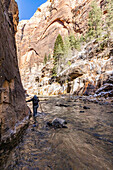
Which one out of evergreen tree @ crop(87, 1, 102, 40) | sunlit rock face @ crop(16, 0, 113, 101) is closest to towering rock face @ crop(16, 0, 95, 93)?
sunlit rock face @ crop(16, 0, 113, 101)

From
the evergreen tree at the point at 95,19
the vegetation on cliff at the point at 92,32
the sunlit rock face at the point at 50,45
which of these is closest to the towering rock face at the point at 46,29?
the sunlit rock face at the point at 50,45

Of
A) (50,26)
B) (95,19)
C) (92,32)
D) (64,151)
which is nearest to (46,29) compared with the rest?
(50,26)

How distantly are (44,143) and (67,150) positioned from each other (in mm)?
940

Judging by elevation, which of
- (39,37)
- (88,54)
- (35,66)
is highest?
(39,37)

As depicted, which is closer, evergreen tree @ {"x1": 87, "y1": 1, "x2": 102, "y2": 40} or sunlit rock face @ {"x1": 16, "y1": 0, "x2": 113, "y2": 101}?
sunlit rock face @ {"x1": 16, "y1": 0, "x2": 113, "y2": 101}

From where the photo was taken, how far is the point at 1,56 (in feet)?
9.74

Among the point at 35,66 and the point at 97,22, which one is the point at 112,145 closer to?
the point at 97,22

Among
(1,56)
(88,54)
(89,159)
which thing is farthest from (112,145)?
(88,54)

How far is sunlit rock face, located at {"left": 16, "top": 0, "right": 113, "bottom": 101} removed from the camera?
1159 inches

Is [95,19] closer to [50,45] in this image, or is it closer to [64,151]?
[50,45]

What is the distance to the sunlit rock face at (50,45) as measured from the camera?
29.4 m

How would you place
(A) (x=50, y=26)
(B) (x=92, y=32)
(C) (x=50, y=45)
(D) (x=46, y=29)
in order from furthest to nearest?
1. (D) (x=46, y=29)
2. (A) (x=50, y=26)
3. (C) (x=50, y=45)
4. (B) (x=92, y=32)

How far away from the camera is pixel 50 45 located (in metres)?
71.9

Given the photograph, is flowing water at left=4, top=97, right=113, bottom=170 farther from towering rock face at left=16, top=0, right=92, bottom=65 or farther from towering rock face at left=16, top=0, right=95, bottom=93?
towering rock face at left=16, top=0, right=92, bottom=65
